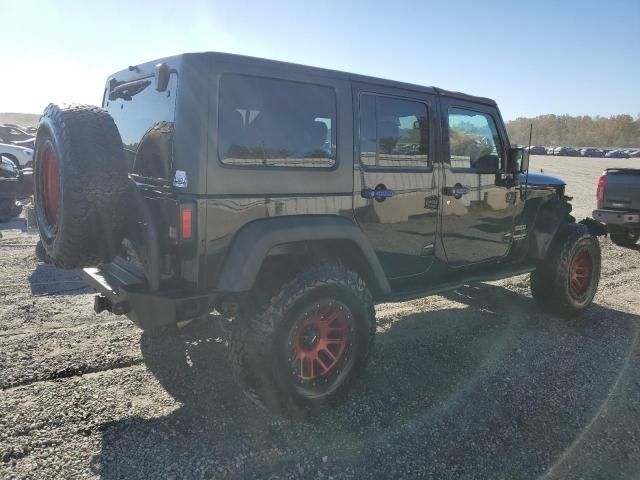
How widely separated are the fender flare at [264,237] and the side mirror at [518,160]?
2.02 metres

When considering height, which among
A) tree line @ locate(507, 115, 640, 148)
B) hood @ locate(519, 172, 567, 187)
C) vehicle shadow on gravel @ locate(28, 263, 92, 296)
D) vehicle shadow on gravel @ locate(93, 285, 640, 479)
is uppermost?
tree line @ locate(507, 115, 640, 148)

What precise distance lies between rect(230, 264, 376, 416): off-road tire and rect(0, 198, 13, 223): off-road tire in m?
8.84

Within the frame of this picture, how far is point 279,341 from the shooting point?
281cm

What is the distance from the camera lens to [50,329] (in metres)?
4.16

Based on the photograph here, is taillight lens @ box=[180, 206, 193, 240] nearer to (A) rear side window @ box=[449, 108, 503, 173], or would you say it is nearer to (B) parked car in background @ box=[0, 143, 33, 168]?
(A) rear side window @ box=[449, 108, 503, 173]

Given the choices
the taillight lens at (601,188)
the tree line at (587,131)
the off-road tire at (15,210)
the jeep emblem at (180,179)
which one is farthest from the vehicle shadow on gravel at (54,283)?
the tree line at (587,131)

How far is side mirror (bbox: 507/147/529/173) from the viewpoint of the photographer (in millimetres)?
4324

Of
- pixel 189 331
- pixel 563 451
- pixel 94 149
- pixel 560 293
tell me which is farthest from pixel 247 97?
pixel 560 293

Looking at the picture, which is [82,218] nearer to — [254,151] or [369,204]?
[254,151]

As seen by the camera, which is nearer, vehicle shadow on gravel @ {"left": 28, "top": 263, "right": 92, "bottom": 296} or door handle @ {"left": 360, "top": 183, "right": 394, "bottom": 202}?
door handle @ {"left": 360, "top": 183, "right": 394, "bottom": 202}

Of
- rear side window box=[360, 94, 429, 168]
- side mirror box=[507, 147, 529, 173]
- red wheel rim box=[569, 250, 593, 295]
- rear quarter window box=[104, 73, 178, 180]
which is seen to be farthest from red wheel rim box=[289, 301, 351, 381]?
red wheel rim box=[569, 250, 593, 295]

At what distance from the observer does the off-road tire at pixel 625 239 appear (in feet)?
29.1

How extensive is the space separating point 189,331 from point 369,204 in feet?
6.56

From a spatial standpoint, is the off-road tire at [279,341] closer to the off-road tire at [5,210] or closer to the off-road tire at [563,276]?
the off-road tire at [563,276]
